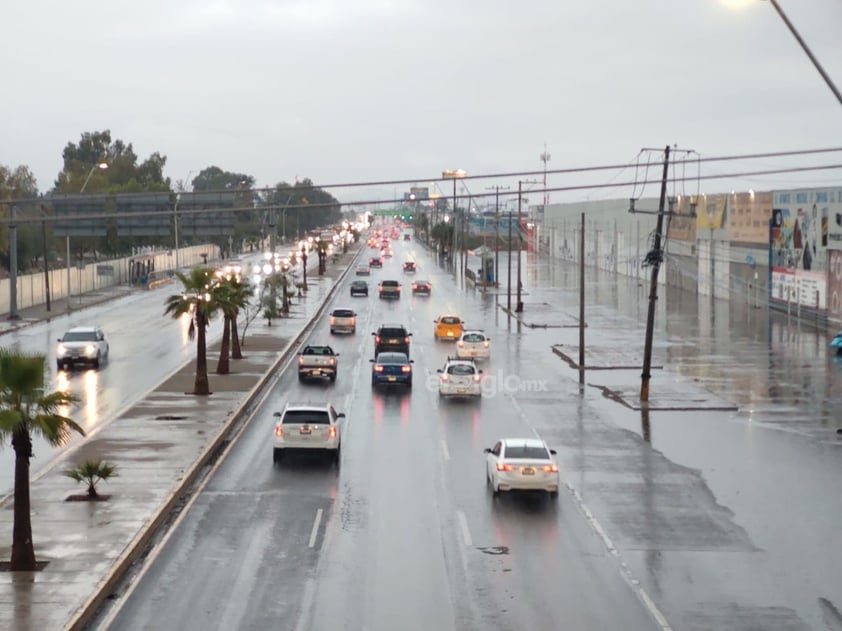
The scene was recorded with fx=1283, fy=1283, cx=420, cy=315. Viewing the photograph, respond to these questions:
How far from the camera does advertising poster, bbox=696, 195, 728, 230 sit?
92.9 metres

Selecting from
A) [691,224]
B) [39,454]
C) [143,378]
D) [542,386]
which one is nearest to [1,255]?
[691,224]

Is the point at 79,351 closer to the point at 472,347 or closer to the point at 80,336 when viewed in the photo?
the point at 80,336

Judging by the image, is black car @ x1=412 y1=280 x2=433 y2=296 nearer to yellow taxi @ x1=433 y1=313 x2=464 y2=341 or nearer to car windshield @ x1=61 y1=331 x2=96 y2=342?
yellow taxi @ x1=433 y1=313 x2=464 y2=341

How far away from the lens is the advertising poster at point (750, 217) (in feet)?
271

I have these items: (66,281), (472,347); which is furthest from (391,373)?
(66,281)

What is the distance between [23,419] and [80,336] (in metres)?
34.2

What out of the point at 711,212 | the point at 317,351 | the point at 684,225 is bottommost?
the point at 317,351

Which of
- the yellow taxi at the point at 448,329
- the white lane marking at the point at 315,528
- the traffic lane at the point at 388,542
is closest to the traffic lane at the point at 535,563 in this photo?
the traffic lane at the point at 388,542

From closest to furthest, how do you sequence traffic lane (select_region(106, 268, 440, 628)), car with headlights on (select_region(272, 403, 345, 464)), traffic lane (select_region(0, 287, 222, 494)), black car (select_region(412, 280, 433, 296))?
traffic lane (select_region(106, 268, 440, 628)) → car with headlights on (select_region(272, 403, 345, 464)) → traffic lane (select_region(0, 287, 222, 494)) → black car (select_region(412, 280, 433, 296))

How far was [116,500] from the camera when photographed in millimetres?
25016

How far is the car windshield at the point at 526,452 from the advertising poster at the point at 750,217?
5924 centimetres

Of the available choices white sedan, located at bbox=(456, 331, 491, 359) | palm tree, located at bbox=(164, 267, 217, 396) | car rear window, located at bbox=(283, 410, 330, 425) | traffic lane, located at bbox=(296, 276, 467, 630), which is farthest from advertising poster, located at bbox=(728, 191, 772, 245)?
car rear window, located at bbox=(283, 410, 330, 425)

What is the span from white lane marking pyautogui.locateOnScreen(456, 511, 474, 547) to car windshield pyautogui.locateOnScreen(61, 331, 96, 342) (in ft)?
101

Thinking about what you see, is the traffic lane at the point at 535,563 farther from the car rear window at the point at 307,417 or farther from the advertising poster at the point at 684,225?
the advertising poster at the point at 684,225
